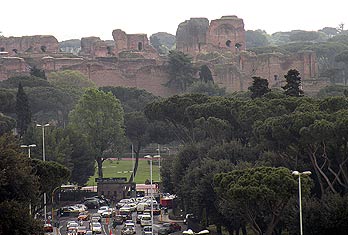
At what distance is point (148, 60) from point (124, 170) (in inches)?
1563

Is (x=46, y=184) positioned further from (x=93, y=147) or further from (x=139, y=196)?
(x=93, y=147)

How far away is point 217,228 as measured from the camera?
52.1 metres

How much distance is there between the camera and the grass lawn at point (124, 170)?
81.9 m

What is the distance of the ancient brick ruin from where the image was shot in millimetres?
118250

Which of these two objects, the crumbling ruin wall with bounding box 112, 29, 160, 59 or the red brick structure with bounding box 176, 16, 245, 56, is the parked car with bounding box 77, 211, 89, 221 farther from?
the red brick structure with bounding box 176, 16, 245, 56

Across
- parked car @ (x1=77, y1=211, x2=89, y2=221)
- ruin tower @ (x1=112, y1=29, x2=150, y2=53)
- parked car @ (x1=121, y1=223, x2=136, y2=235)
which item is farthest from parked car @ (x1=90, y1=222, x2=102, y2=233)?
ruin tower @ (x1=112, y1=29, x2=150, y2=53)

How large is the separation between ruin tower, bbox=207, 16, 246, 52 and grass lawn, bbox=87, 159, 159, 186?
140 feet

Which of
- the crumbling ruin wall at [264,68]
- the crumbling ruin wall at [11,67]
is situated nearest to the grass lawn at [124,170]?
the crumbling ruin wall at [11,67]

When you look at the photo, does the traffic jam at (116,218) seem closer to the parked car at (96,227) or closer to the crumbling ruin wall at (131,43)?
the parked car at (96,227)

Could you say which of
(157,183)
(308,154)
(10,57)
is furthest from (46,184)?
(10,57)

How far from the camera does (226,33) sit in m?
133

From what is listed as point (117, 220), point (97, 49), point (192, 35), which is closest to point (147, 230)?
point (117, 220)

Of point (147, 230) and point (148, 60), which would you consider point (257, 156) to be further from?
point (148, 60)

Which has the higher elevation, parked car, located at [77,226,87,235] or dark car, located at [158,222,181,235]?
parked car, located at [77,226,87,235]
